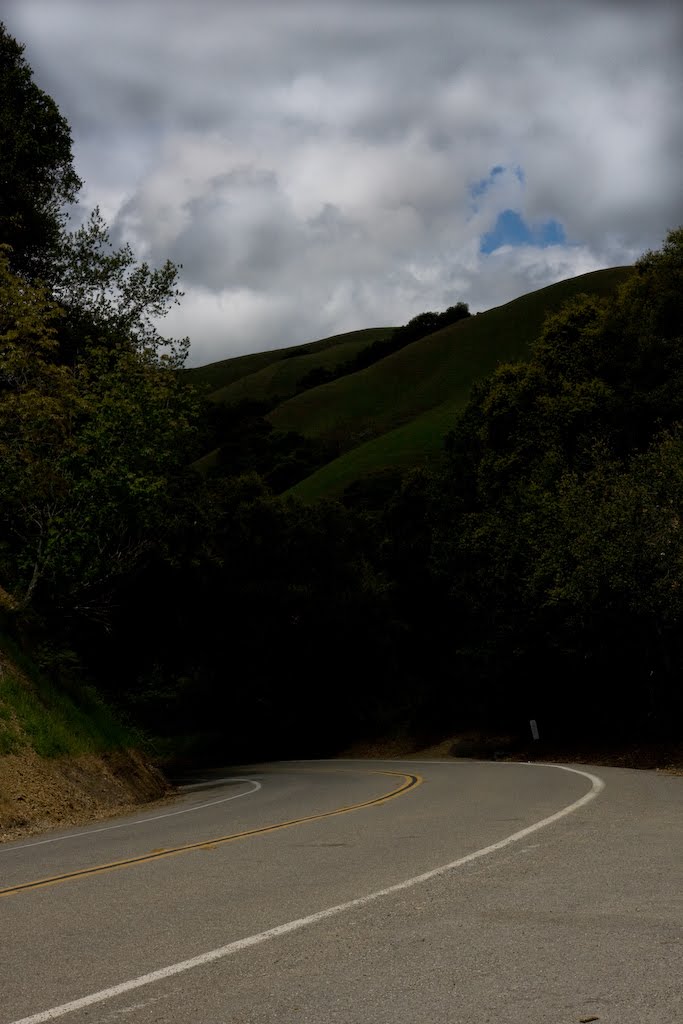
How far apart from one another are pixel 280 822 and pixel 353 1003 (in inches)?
327

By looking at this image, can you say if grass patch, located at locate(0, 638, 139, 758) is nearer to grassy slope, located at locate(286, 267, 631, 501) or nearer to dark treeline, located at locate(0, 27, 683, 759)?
dark treeline, located at locate(0, 27, 683, 759)

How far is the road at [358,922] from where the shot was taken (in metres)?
4.45

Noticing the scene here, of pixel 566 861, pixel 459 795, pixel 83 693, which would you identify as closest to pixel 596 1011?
pixel 566 861

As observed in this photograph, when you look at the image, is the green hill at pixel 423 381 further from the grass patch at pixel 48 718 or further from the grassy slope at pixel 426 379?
the grass patch at pixel 48 718

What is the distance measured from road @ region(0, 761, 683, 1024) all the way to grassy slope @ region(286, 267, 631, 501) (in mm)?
94669

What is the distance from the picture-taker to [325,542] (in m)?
46.9

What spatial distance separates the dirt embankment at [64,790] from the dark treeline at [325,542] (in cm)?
294

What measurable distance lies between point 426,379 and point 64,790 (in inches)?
4787

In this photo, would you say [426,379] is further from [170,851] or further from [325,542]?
[170,851]

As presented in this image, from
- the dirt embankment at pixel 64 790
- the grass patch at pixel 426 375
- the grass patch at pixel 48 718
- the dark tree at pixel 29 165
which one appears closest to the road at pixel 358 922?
the dirt embankment at pixel 64 790

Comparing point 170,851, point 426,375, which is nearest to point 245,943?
point 170,851

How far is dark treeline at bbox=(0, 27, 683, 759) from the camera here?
2236 centimetres

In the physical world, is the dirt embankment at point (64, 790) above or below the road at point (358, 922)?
below

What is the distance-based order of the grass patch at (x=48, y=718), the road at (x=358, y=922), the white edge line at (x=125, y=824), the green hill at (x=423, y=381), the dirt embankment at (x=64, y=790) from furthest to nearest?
the green hill at (x=423, y=381) < the grass patch at (x=48, y=718) < the dirt embankment at (x=64, y=790) < the white edge line at (x=125, y=824) < the road at (x=358, y=922)
